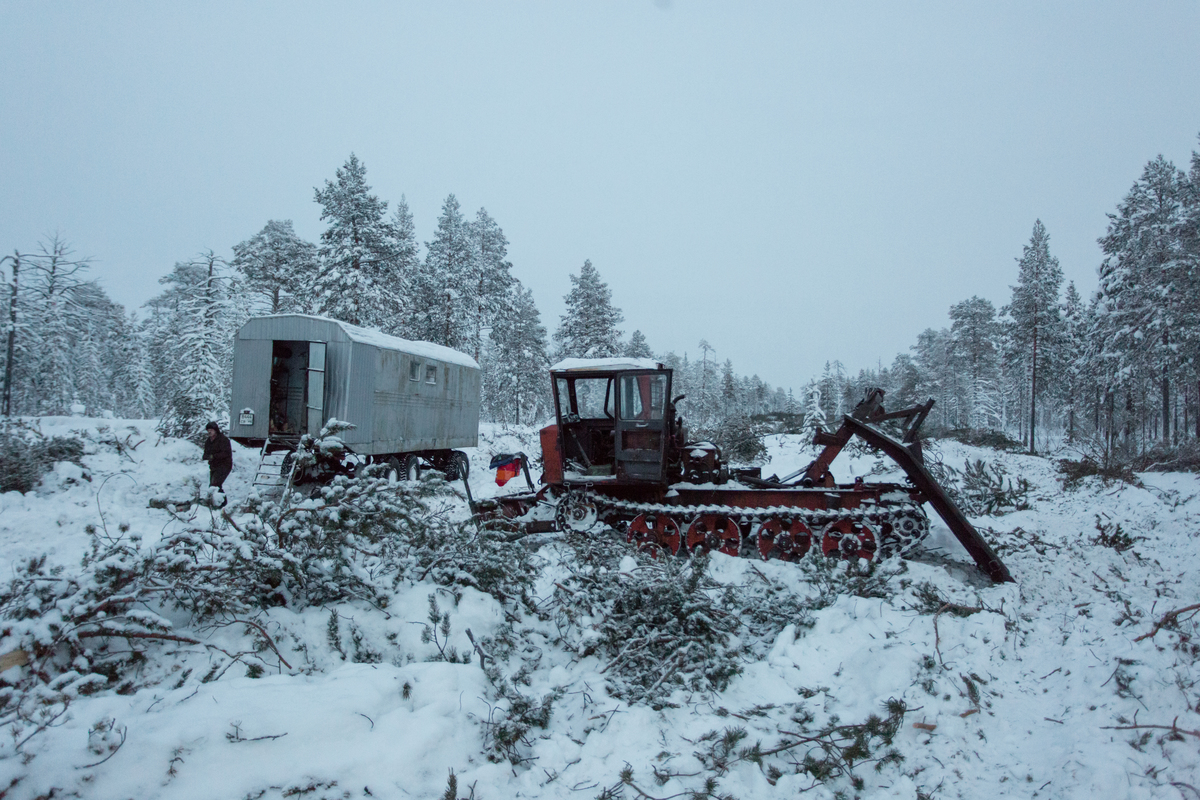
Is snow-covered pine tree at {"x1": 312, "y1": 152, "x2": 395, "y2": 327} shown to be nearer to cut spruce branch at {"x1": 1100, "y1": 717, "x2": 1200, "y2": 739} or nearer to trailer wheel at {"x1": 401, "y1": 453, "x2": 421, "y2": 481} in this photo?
trailer wheel at {"x1": 401, "y1": 453, "x2": 421, "y2": 481}

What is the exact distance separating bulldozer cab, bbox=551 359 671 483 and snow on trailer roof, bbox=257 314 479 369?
5.77 metres

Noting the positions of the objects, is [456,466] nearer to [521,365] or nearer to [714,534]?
[714,534]

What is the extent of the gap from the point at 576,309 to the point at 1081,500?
2233 centimetres

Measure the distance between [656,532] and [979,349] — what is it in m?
44.0

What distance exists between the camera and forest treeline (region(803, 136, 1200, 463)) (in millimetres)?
18969

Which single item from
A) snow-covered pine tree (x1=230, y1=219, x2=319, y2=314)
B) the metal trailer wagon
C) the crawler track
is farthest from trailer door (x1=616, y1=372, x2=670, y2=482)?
snow-covered pine tree (x1=230, y1=219, x2=319, y2=314)

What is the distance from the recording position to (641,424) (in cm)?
789

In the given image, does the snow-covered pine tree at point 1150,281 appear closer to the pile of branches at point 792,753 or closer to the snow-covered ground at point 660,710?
the snow-covered ground at point 660,710

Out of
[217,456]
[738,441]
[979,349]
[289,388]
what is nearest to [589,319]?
[738,441]

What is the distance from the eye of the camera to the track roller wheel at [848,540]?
7.07 meters

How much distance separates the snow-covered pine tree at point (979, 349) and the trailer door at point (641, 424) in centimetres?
4269

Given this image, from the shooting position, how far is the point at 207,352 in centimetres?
1984

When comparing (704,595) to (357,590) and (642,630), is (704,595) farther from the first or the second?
(357,590)

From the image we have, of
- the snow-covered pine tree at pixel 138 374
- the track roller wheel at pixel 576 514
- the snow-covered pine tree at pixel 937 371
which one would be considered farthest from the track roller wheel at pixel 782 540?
the snow-covered pine tree at pixel 937 371
